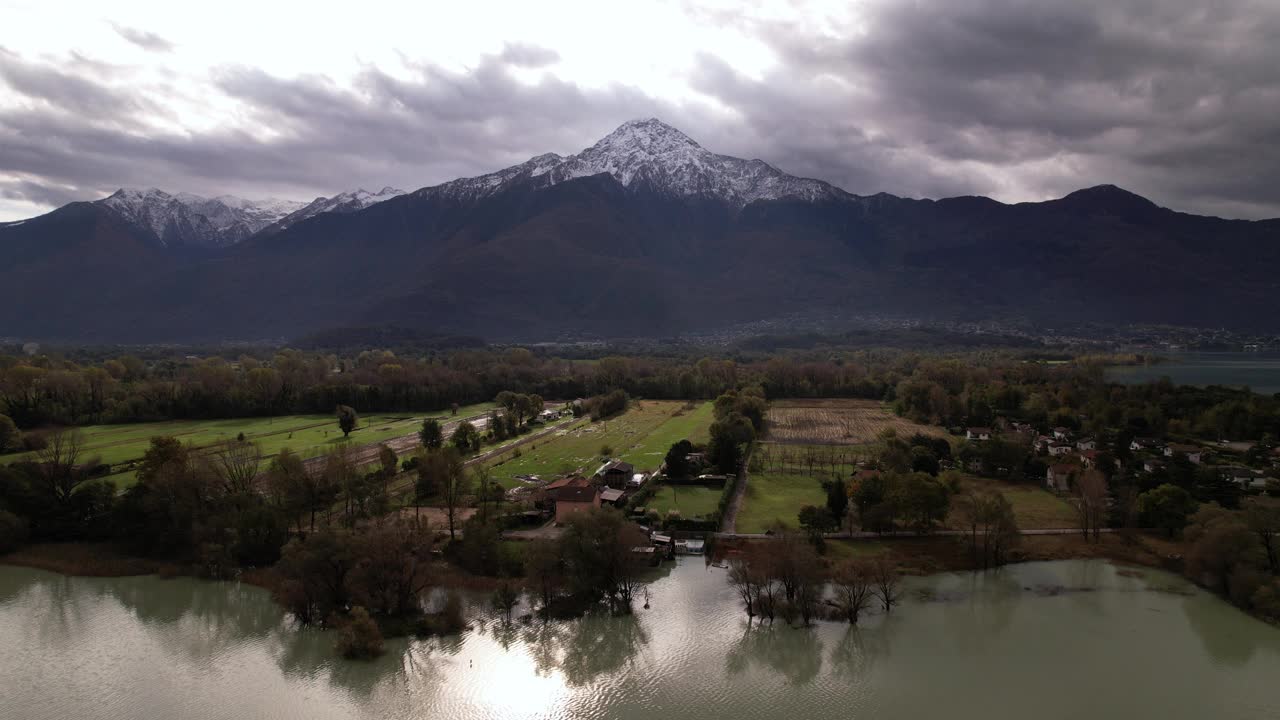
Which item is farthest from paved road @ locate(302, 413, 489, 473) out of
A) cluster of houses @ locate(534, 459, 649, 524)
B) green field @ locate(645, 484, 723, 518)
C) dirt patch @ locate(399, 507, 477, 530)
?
green field @ locate(645, 484, 723, 518)

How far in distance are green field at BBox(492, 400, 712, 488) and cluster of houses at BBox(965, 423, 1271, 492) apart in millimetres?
23699

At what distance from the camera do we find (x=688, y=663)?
2328 cm

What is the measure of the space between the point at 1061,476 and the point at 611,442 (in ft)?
105

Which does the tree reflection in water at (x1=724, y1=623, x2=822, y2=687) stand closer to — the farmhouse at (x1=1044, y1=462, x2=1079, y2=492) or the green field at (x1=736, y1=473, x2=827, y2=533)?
the green field at (x1=736, y1=473, x2=827, y2=533)

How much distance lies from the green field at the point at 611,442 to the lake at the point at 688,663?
19.5 m

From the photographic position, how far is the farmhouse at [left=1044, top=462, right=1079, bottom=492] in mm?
42844

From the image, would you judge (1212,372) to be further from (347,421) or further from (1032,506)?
(347,421)

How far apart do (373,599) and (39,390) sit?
215ft

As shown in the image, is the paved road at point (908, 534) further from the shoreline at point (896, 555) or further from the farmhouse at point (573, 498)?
the farmhouse at point (573, 498)

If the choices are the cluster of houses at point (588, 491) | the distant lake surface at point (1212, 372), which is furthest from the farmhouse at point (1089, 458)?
the distant lake surface at point (1212, 372)

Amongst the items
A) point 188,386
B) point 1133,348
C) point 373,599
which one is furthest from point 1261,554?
point 1133,348

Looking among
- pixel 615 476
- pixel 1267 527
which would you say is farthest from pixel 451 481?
pixel 1267 527

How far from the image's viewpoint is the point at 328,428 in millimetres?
67938

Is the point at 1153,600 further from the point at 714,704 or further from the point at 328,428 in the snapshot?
the point at 328,428
